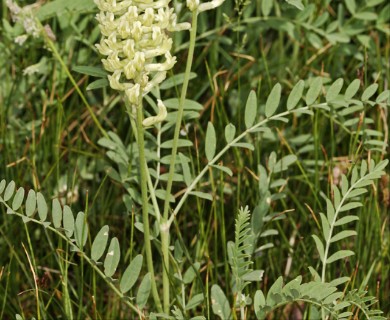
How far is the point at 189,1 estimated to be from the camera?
1.36 metres

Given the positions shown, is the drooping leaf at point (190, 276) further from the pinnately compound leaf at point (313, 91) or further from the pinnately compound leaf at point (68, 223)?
the pinnately compound leaf at point (313, 91)

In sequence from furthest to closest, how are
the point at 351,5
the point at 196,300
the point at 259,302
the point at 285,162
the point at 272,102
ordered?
the point at 351,5 → the point at 285,162 → the point at 272,102 → the point at 196,300 → the point at 259,302

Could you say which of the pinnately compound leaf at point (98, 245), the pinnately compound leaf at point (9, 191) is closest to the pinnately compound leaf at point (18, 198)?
the pinnately compound leaf at point (9, 191)

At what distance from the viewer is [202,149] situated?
2156mm

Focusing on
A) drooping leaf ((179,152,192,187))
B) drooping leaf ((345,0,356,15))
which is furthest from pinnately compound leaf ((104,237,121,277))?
drooping leaf ((345,0,356,15))

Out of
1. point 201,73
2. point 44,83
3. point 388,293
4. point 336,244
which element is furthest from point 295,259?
point 44,83

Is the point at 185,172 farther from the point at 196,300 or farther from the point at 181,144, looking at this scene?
the point at 196,300

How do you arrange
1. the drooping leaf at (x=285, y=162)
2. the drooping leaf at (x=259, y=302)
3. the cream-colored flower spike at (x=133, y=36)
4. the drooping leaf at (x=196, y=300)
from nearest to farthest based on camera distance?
the cream-colored flower spike at (x=133, y=36), the drooping leaf at (x=259, y=302), the drooping leaf at (x=196, y=300), the drooping leaf at (x=285, y=162)

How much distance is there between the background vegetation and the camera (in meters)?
1.87

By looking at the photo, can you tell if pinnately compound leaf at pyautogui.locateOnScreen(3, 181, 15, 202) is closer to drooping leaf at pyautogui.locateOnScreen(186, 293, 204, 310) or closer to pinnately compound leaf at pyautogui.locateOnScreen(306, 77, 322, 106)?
drooping leaf at pyautogui.locateOnScreen(186, 293, 204, 310)

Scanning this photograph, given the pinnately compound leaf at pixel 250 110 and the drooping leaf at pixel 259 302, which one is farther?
the pinnately compound leaf at pixel 250 110

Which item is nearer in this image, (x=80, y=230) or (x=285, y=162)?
(x=80, y=230)

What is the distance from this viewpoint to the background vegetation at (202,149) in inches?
73.7

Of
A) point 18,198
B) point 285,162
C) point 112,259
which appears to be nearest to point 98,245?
point 112,259
